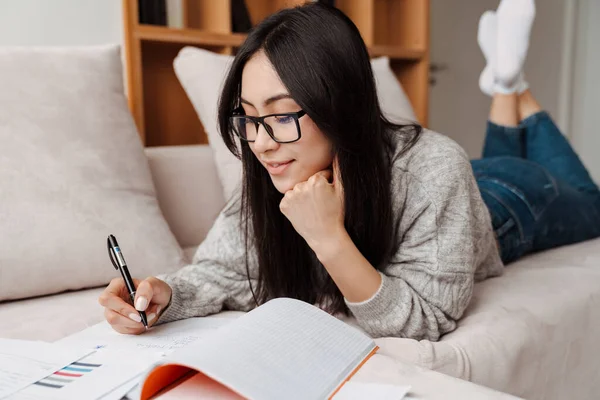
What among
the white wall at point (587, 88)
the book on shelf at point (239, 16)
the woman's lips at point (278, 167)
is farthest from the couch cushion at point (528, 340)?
the white wall at point (587, 88)

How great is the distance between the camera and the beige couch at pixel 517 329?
2.79ft

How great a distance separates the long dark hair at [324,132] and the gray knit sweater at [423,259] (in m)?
0.03

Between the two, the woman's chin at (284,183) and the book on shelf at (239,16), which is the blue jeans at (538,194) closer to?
the woman's chin at (284,183)

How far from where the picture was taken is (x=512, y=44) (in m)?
1.92

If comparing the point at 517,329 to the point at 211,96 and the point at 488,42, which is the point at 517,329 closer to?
the point at 211,96

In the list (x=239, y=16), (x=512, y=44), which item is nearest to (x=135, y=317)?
(x=239, y=16)

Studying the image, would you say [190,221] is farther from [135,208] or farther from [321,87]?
[321,87]

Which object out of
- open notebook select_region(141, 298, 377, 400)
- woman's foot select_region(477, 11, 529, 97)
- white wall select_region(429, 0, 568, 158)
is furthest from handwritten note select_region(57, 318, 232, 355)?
white wall select_region(429, 0, 568, 158)

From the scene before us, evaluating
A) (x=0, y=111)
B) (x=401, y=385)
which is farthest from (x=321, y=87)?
(x=0, y=111)

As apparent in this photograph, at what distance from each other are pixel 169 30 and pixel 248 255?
38.9 inches

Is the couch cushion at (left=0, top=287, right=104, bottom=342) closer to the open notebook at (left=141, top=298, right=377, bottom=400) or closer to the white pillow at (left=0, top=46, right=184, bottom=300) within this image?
the white pillow at (left=0, top=46, right=184, bottom=300)

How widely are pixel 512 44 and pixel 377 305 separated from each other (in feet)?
4.56

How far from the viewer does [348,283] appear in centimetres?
86

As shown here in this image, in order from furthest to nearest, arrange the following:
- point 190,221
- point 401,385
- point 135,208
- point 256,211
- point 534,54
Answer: point 534,54 < point 190,221 < point 135,208 < point 256,211 < point 401,385
